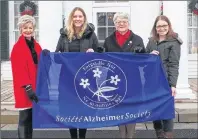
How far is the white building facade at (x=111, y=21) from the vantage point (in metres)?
8.31

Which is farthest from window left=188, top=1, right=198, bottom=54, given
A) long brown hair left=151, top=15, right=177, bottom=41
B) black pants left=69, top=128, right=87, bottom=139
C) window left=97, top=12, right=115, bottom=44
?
black pants left=69, top=128, right=87, bottom=139

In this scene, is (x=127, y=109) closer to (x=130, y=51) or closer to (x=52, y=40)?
(x=130, y=51)

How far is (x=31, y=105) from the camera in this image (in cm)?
497

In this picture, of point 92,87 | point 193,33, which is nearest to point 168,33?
point 92,87

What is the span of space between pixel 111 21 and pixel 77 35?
5.57m

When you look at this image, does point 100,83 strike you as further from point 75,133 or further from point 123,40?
point 75,133

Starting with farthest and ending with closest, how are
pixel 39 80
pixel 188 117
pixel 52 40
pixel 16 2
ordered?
pixel 16 2
pixel 52 40
pixel 188 117
pixel 39 80

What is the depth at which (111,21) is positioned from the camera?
1057 centimetres

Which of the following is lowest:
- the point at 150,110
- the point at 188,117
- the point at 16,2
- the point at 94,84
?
the point at 188,117

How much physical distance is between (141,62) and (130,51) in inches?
7.8

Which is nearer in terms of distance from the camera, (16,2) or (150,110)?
(150,110)

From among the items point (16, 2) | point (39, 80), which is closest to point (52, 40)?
point (16, 2)

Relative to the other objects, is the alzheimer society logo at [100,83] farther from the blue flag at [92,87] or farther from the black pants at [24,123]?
the black pants at [24,123]

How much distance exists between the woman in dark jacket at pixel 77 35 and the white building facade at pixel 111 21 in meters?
3.60
